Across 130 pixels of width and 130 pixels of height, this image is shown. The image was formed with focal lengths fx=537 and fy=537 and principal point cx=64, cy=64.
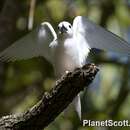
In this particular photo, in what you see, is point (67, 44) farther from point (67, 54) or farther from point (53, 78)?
point (53, 78)

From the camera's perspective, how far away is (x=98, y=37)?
2.77 metres

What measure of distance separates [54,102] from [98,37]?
0.73 m

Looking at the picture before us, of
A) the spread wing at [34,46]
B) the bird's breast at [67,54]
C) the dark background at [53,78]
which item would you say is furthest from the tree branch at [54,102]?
the dark background at [53,78]

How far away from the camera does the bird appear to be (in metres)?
2.57

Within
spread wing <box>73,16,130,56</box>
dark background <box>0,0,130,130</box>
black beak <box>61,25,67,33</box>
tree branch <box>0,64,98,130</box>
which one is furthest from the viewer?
dark background <box>0,0,130,130</box>

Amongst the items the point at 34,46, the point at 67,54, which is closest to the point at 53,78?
the point at 34,46

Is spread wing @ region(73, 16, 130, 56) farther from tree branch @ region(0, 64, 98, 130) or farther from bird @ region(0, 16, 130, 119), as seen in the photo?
tree branch @ region(0, 64, 98, 130)

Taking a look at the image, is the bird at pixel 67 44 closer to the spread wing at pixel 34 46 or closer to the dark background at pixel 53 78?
the spread wing at pixel 34 46

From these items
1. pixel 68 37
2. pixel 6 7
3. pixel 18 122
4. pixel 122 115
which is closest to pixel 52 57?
pixel 68 37

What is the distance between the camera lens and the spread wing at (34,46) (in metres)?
2.77

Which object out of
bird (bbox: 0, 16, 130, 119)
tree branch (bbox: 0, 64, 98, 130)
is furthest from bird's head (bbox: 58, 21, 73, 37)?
tree branch (bbox: 0, 64, 98, 130)

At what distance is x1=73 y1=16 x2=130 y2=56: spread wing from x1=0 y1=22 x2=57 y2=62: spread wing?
0.15m

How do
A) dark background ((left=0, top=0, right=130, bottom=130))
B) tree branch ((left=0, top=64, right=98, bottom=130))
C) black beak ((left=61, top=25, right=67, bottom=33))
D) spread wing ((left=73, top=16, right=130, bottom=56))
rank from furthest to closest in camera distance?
1. dark background ((left=0, top=0, right=130, bottom=130))
2. spread wing ((left=73, top=16, right=130, bottom=56))
3. black beak ((left=61, top=25, right=67, bottom=33))
4. tree branch ((left=0, top=64, right=98, bottom=130))

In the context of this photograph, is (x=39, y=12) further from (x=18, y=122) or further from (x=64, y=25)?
Result: (x=18, y=122)
